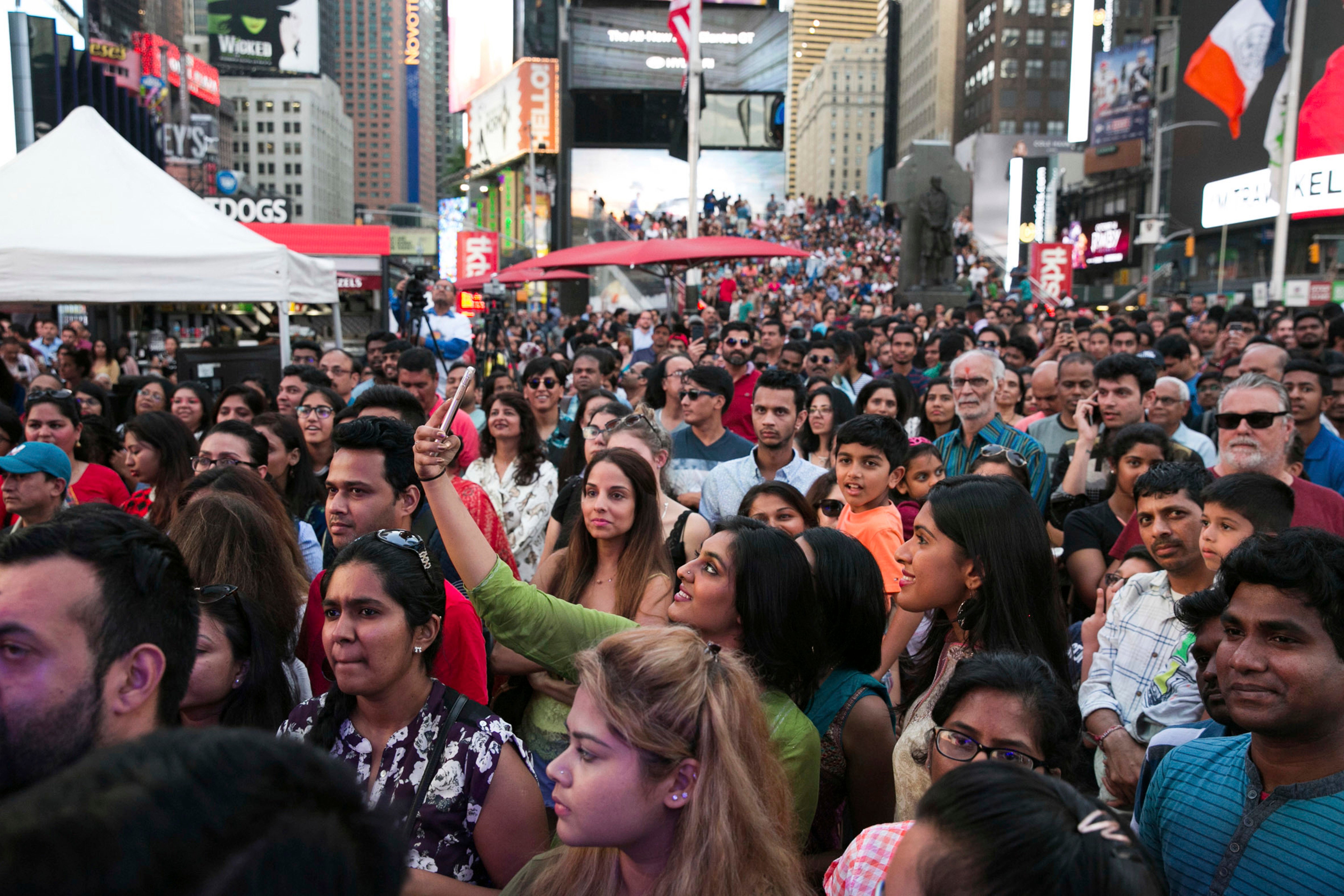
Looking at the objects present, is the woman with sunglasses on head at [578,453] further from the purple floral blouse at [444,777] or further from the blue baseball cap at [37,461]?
the blue baseball cap at [37,461]

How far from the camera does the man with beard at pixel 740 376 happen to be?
8266 mm

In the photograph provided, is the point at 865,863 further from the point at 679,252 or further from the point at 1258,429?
the point at 679,252

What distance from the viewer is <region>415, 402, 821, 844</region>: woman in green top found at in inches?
103

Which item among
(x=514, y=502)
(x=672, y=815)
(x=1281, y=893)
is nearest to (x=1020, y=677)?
(x=1281, y=893)

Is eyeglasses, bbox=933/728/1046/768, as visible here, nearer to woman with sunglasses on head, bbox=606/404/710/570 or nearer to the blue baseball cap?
woman with sunglasses on head, bbox=606/404/710/570

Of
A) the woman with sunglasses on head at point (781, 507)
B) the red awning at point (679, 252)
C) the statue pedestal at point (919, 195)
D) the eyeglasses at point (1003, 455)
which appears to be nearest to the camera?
the woman with sunglasses on head at point (781, 507)

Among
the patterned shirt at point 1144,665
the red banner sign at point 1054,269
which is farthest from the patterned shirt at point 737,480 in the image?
the red banner sign at point 1054,269

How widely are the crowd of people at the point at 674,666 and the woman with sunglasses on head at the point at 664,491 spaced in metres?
0.03

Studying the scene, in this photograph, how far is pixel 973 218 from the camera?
235 feet

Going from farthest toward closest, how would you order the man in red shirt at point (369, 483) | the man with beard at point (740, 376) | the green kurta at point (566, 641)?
the man with beard at point (740, 376)
the man in red shirt at point (369, 483)
the green kurta at point (566, 641)

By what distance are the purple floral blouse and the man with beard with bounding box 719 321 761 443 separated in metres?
4.39

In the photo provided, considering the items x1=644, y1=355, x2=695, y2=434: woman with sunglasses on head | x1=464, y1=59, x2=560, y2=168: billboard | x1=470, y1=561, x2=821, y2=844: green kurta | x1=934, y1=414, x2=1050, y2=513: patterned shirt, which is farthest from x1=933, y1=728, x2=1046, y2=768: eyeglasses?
x1=464, y1=59, x2=560, y2=168: billboard

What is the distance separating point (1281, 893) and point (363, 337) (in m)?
25.0

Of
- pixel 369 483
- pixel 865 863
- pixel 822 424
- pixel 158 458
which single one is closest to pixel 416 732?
pixel 865 863
